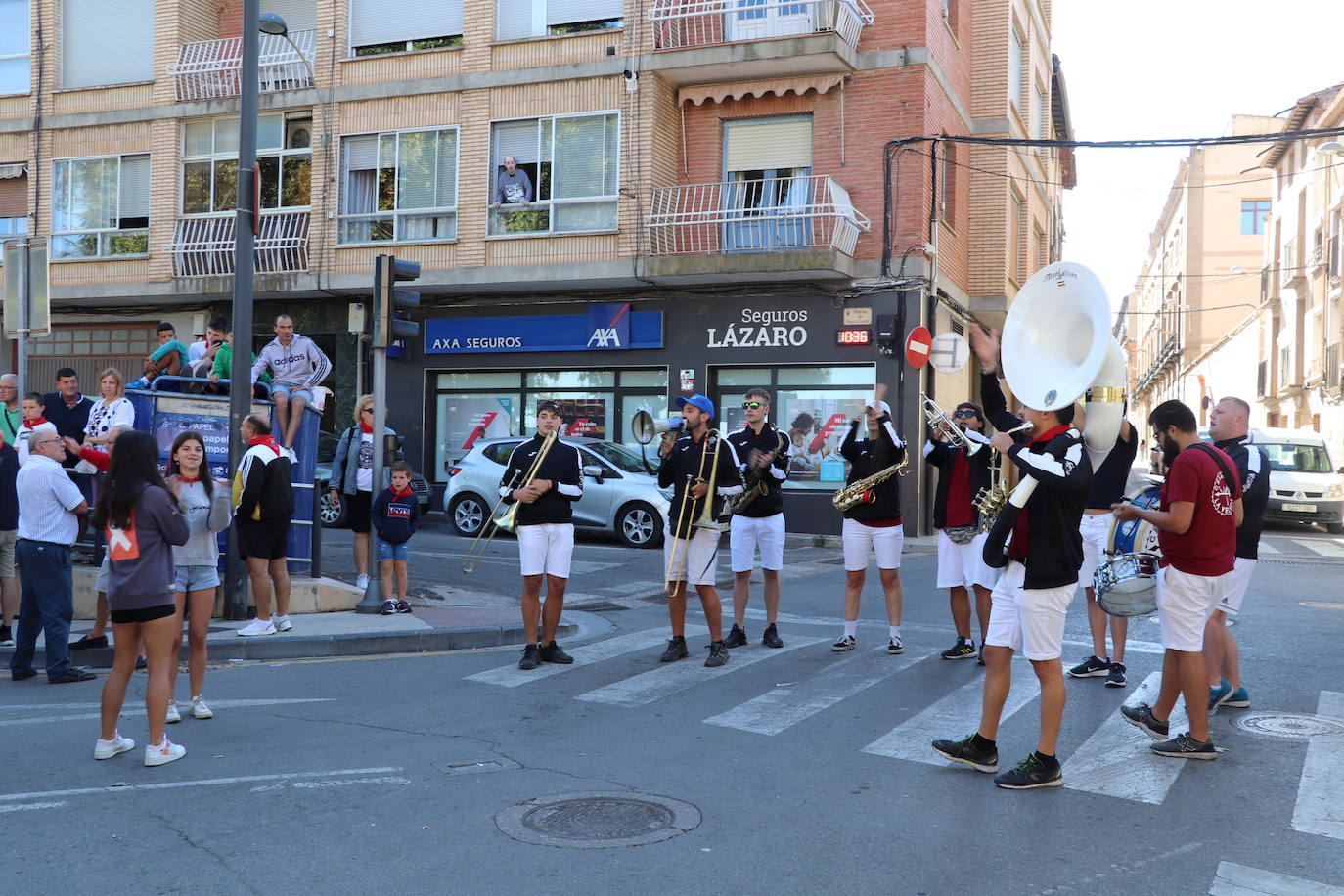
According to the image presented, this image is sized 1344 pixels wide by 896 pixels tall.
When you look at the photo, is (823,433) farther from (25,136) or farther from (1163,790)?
(25,136)

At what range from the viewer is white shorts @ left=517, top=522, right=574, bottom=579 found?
8.26 m

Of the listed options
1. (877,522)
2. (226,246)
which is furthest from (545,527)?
(226,246)

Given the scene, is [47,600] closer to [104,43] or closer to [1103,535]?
[1103,535]

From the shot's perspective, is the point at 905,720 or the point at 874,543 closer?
the point at 905,720

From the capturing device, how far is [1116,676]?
291 inches

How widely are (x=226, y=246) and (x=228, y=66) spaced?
3.60m

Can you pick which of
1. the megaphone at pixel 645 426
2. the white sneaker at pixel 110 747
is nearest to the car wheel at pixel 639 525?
the megaphone at pixel 645 426

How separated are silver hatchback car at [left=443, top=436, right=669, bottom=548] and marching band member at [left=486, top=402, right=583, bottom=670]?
285 inches

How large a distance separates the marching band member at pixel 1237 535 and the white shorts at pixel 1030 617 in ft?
5.16

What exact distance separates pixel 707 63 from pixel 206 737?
15.9 meters

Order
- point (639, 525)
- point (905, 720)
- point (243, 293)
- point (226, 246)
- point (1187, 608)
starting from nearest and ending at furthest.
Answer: point (1187, 608) < point (905, 720) < point (243, 293) < point (639, 525) < point (226, 246)

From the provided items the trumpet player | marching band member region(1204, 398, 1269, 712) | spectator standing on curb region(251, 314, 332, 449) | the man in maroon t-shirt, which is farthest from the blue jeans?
marching band member region(1204, 398, 1269, 712)

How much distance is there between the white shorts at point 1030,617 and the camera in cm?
533

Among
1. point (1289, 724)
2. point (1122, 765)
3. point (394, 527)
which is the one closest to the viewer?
point (1122, 765)
